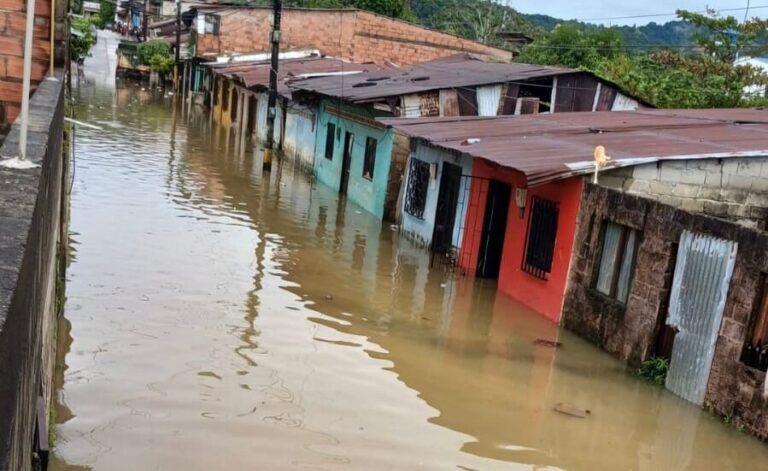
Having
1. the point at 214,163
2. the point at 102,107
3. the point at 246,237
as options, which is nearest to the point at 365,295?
Result: the point at 246,237

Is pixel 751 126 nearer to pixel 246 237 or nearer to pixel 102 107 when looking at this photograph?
pixel 246 237

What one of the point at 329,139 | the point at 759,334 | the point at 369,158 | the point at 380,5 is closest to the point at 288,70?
the point at 329,139

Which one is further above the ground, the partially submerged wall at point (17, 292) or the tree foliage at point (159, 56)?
the partially submerged wall at point (17, 292)

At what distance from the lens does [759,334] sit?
26.7ft

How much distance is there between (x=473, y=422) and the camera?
807 centimetres

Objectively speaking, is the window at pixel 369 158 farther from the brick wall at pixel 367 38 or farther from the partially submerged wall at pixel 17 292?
the brick wall at pixel 367 38

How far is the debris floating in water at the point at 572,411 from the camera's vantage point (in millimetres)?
8570

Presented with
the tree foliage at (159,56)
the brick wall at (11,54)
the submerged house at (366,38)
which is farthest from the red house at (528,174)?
the tree foliage at (159,56)

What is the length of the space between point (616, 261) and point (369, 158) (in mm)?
10594

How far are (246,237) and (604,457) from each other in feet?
31.8

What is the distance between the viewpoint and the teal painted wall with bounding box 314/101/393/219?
756 inches

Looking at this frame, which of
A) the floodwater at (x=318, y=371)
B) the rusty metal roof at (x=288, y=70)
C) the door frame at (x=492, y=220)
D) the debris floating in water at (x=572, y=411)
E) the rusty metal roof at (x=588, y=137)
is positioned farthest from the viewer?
the rusty metal roof at (x=288, y=70)

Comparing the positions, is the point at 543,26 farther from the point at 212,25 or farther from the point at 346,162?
the point at 346,162

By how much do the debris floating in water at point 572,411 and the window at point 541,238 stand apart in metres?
3.72
